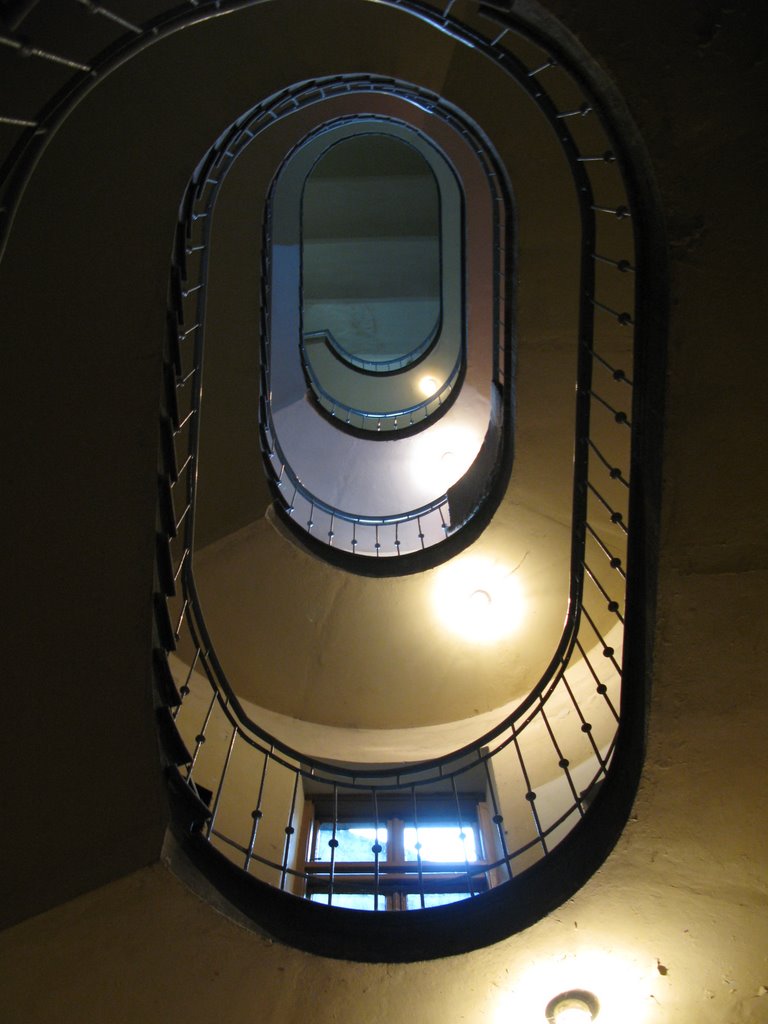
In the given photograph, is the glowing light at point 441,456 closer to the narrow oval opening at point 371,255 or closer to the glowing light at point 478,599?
the narrow oval opening at point 371,255

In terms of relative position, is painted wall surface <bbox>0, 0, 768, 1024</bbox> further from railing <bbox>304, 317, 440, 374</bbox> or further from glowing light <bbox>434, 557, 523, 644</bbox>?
railing <bbox>304, 317, 440, 374</bbox>

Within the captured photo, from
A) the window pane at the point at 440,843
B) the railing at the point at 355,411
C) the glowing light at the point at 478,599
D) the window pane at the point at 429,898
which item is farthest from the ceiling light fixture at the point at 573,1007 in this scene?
the railing at the point at 355,411

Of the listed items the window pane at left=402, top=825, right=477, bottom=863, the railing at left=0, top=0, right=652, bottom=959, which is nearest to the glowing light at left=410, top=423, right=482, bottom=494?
the railing at left=0, top=0, right=652, bottom=959

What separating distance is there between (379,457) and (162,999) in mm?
7523

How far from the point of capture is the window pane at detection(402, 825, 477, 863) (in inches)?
238

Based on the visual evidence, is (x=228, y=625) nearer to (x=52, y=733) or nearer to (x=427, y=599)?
(x=427, y=599)

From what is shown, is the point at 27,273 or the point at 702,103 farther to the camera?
the point at 27,273

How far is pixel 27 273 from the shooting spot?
4.04 m

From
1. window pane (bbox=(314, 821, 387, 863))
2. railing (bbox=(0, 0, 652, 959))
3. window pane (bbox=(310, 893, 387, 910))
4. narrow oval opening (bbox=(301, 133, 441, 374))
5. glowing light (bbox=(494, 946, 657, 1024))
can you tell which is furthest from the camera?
narrow oval opening (bbox=(301, 133, 441, 374))

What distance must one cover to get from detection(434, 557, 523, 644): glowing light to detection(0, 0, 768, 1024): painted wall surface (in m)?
3.83

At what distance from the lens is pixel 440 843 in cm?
620

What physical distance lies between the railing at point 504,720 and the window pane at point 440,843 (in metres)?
0.11

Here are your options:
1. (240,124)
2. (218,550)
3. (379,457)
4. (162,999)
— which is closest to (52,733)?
(162,999)

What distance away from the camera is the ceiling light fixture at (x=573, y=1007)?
3.51 metres
